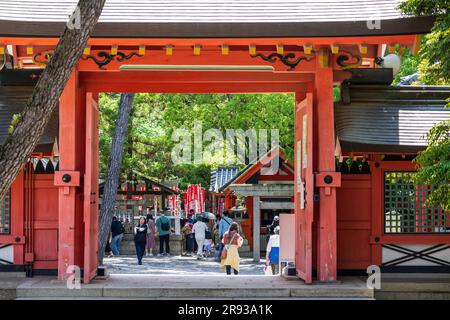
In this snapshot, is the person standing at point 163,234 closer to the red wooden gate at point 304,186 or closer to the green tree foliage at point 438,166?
the red wooden gate at point 304,186

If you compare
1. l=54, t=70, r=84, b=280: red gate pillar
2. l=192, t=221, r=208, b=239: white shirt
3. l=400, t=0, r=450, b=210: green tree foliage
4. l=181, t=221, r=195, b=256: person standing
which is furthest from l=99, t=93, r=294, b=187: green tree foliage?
l=400, t=0, r=450, b=210: green tree foliage

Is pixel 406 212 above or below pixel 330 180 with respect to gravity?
below

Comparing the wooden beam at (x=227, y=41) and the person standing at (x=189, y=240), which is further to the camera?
the person standing at (x=189, y=240)

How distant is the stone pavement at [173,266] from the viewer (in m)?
24.3

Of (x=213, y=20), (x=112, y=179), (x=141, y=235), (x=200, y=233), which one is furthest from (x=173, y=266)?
(x=213, y=20)

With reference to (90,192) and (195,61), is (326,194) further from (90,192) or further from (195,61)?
(90,192)

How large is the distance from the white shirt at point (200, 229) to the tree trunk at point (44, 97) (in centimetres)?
2061

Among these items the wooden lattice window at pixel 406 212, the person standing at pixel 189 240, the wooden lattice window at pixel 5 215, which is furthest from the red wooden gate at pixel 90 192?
the person standing at pixel 189 240

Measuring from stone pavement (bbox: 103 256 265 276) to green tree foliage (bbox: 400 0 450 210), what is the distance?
41.6 ft

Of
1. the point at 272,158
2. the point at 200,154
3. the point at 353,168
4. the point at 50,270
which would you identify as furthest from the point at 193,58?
the point at 200,154

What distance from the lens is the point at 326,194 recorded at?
42.6 feet

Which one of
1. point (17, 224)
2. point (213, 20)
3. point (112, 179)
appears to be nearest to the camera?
point (213, 20)

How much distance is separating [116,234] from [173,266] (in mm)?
4162

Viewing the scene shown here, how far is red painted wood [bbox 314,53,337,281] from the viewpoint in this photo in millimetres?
13008
